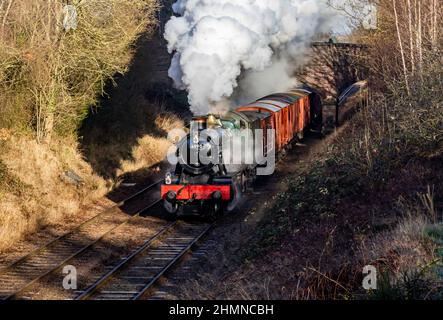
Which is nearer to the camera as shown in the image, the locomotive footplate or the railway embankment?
the railway embankment

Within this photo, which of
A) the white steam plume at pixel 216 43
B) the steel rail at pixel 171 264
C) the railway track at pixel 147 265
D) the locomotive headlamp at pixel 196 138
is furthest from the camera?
the white steam plume at pixel 216 43

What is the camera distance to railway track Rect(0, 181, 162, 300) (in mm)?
10771

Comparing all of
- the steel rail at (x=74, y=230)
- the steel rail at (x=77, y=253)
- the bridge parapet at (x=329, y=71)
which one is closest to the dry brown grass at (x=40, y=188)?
the steel rail at (x=74, y=230)

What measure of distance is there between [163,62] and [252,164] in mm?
18089

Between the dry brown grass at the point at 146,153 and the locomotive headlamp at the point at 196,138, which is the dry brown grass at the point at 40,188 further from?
the locomotive headlamp at the point at 196,138

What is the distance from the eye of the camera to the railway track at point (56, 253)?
35.3ft

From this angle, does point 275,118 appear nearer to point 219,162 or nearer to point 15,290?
point 219,162

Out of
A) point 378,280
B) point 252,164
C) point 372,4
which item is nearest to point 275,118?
point 252,164

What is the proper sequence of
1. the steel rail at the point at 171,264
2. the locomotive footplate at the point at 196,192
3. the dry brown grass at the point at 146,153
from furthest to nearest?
the dry brown grass at the point at 146,153 < the locomotive footplate at the point at 196,192 < the steel rail at the point at 171,264

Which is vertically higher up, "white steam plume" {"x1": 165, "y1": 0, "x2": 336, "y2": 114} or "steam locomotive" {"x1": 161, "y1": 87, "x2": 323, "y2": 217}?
"white steam plume" {"x1": 165, "y1": 0, "x2": 336, "y2": 114}

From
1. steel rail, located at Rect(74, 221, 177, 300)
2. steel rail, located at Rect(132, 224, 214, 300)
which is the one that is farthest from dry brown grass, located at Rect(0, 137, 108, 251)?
steel rail, located at Rect(132, 224, 214, 300)

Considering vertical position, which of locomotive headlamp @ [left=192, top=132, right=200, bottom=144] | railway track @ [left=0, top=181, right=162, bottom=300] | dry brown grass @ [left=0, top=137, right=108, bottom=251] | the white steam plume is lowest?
railway track @ [left=0, top=181, right=162, bottom=300]

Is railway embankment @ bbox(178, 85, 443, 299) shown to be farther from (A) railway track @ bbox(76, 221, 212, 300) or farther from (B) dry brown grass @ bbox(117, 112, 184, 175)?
(B) dry brown grass @ bbox(117, 112, 184, 175)

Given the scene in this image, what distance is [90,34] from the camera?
64.2 ft
